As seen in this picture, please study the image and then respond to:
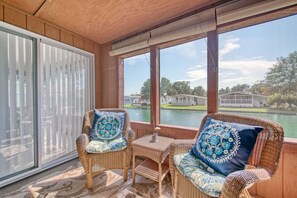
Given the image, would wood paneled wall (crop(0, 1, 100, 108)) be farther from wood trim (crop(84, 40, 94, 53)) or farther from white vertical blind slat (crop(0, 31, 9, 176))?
white vertical blind slat (crop(0, 31, 9, 176))

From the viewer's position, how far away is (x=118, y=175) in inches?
77.6

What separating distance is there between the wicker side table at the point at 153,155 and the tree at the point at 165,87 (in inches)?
29.5

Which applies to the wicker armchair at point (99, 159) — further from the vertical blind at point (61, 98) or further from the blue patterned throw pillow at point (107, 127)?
the vertical blind at point (61, 98)

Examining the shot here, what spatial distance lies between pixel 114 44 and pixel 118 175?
2.18 meters

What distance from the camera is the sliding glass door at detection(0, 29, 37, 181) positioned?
1764mm

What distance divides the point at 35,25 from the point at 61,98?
109 cm

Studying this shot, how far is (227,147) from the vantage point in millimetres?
1161

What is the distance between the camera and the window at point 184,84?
1967 mm

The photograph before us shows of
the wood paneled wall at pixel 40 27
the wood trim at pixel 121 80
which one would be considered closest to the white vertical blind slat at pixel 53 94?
the wood paneled wall at pixel 40 27

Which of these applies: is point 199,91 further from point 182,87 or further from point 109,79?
point 109,79

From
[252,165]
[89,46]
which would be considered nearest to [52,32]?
[89,46]

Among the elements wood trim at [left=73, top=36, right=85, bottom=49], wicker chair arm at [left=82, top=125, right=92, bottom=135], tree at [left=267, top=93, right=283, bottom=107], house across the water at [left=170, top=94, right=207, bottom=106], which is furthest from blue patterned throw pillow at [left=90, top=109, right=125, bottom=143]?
tree at [left=267, top=93, right=283, bottom=107]

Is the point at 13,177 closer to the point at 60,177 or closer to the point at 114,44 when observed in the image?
the point at 60,177

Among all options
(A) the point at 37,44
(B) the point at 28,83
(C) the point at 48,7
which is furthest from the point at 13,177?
(C) the point at 48,7
